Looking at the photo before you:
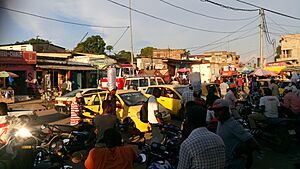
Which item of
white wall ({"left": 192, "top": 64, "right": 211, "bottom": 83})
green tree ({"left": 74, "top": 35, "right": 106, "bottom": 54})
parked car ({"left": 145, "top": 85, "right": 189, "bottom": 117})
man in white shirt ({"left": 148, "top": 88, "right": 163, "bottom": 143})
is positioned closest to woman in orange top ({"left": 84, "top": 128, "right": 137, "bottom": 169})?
man in white shirt ({"left": 148, "top": 88, "right": 163, "bottom": 143})

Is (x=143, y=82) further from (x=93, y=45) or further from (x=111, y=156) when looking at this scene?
(x=93, y=45)

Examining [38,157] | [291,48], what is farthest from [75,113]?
[291,48]

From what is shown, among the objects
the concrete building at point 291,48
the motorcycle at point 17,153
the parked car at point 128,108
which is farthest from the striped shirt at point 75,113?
the concrete building at point 291,48

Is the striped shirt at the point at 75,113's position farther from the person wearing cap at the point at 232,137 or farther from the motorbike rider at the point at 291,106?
the person wearing cap at the point at 232,137

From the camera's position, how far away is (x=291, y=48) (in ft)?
213

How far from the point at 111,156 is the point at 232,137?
1.67 metres

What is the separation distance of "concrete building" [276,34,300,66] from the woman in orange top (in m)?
64.4

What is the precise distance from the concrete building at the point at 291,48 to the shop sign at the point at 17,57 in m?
50.7

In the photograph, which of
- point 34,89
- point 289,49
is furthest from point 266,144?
point 289,49

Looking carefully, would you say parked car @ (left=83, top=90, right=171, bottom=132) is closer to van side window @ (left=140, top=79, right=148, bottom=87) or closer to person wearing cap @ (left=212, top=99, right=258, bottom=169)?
person wearing cap @ (left=212, top=99, right=258, bottom=169)

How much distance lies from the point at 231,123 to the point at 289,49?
67.7m

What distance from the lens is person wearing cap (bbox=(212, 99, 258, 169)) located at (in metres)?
4.09

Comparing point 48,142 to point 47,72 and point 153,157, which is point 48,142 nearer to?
point 153,157

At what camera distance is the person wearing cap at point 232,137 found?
4090 mm
